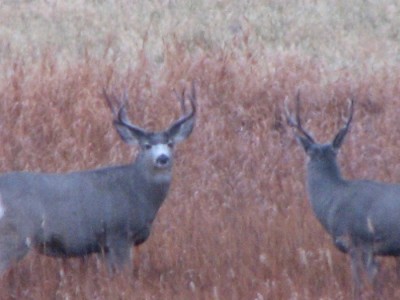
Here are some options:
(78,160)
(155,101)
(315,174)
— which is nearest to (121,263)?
(315,174)

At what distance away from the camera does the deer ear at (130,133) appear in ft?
26.3

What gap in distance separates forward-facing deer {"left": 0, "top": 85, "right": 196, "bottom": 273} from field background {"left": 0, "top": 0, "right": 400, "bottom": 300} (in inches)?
8.1

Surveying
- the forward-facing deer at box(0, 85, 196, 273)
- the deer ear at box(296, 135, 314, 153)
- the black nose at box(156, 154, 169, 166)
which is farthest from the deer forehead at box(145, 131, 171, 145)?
the deer ear at box(296, 135, 314, 153)

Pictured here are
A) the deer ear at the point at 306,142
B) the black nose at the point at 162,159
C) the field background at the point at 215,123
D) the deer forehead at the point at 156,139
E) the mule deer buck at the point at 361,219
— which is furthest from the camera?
the deer forehead at the point at 156,139

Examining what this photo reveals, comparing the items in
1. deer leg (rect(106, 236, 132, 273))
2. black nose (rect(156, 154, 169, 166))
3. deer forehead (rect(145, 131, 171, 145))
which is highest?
deer forehead (rect(145, 131, 171, 145))

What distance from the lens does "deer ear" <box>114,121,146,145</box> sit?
8.03m

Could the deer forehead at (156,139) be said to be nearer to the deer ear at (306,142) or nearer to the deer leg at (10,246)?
the deer ear at (306,142)

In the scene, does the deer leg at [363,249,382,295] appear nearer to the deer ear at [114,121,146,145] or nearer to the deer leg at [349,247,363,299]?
the deer leg at [349,247,363,299]

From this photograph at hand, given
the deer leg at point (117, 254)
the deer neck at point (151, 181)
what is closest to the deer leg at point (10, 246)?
the deer leg at point (117, 254)

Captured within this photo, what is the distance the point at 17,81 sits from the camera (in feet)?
35.9

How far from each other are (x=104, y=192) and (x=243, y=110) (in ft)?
12.0

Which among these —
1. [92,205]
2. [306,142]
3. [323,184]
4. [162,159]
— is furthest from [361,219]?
[92,205]

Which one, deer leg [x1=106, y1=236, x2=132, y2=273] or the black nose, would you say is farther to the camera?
the black nose

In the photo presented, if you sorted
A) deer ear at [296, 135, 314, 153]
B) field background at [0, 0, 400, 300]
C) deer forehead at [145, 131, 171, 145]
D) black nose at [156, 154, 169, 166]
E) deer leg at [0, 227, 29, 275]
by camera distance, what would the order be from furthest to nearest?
deer forehead at [145, 131, 171, 145]
black nose at [156, 154, 169, 166]
deer ear at [296, 135, 314, 153]
field background at [0, 0, 400, 300]
deer leg at [0, 227, 29, 275]
